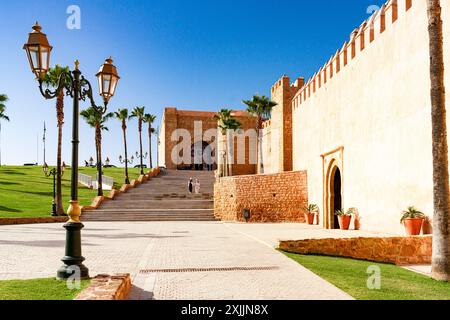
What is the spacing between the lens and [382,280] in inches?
319

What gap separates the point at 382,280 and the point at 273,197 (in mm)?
15707

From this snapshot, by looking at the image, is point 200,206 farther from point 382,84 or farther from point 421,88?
point 421,88

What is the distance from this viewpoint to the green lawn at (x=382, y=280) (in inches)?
266

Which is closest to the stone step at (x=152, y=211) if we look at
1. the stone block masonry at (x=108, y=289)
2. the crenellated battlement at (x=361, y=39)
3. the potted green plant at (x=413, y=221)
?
the crenellated battlement at (x=361, y=39)

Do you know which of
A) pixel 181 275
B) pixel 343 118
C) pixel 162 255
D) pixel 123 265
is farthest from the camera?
pixel 343 118

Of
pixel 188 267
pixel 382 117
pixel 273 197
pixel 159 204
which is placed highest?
pixel 382 117

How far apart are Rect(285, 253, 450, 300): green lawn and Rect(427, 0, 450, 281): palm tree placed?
57cm

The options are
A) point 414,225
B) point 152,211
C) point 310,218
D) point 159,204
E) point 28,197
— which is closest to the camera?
point 414,225

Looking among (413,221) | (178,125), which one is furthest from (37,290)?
(178,125)

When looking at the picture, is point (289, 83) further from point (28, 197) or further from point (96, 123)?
point (28, 197)

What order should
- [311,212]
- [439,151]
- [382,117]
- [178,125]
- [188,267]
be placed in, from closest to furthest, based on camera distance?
[188,267] < [439,151] < [382,117] < [311,212] < [178,125]

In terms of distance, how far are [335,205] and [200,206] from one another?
11.1 metres

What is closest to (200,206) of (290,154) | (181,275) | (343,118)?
(290,154)
